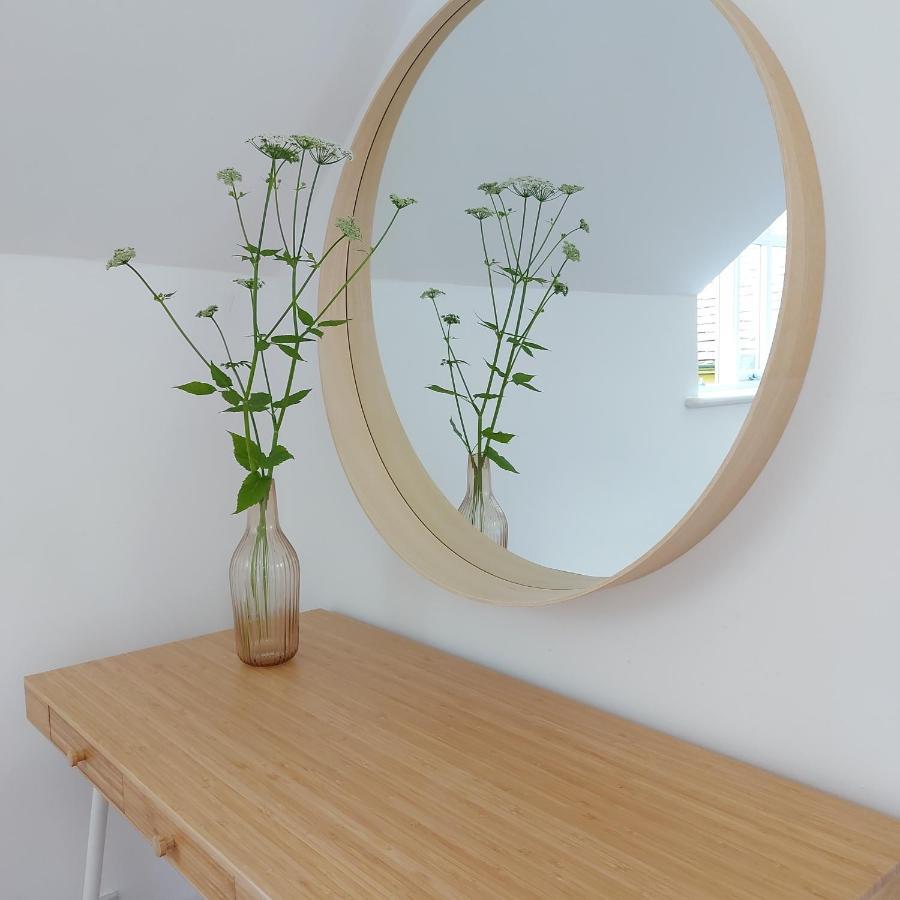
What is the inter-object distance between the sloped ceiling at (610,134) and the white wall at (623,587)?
71mm

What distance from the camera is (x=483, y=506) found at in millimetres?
1332

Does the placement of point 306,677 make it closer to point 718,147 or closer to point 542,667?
point 542,667

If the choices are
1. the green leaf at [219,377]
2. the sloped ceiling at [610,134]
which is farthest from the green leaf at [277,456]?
the sloped ceiling at [610,134]

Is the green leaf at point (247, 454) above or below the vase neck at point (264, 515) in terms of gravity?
above

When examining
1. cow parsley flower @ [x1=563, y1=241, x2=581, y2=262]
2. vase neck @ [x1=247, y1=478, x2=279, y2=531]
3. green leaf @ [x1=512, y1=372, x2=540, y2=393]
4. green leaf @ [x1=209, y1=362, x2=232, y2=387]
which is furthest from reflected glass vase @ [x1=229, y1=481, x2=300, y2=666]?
cow parsley flower @ [x1=563, y1=241, x2=581, y2=262]

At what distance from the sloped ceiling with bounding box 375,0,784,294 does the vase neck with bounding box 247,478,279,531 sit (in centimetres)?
44

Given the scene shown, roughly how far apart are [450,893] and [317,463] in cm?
99

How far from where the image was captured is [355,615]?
1.61 meters

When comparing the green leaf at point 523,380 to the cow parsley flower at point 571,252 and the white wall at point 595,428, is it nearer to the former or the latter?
the white wall at point 595,428

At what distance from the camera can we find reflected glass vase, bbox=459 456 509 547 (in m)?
1.30

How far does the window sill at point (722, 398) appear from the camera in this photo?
3.07ft

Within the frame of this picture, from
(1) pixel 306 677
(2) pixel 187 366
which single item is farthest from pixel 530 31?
(1) pixel 306 677

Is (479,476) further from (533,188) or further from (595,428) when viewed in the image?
(533,188)

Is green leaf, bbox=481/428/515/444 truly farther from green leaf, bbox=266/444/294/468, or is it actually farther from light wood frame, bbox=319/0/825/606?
green leaf, bbox=266/444/294/468
